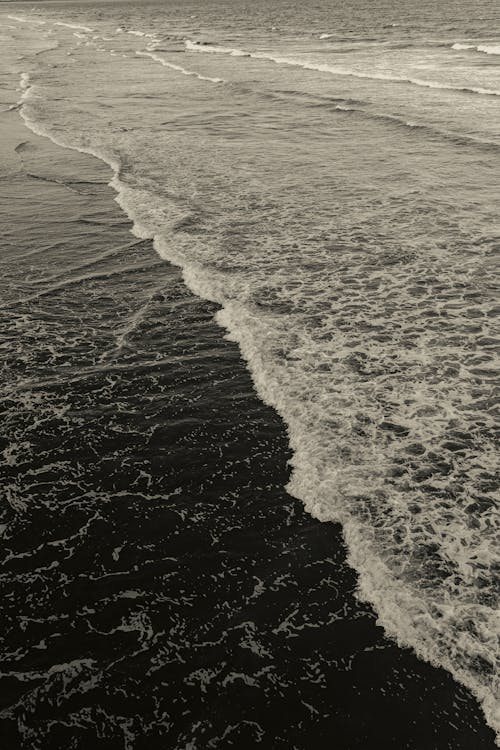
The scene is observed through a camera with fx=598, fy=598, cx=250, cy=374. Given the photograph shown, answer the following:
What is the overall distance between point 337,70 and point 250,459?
37.9m

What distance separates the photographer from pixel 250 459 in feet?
22.8

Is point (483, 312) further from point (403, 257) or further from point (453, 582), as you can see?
point (453, 582)

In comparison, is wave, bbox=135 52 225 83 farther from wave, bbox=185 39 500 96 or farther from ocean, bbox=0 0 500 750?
ocean, bbox=0 0 500 750

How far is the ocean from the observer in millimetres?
4578

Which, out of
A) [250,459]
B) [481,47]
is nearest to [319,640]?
[250,459]

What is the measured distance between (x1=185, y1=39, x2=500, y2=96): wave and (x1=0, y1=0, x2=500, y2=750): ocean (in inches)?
588

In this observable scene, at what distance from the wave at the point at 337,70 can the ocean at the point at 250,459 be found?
49.0ft

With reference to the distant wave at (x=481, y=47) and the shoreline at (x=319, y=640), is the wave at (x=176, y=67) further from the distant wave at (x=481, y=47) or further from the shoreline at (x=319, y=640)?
the shoreline at (x=319, y=640)

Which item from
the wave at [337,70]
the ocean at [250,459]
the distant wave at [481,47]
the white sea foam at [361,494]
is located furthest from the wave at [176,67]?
the white sea foam at [361,494]

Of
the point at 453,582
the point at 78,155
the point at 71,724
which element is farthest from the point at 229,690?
the point at 78,155

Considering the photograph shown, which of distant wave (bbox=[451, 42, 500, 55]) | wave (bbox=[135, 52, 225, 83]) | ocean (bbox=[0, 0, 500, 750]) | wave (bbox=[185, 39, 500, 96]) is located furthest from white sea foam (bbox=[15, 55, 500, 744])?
distant wave (bbox=[451, 42, 500, 55])

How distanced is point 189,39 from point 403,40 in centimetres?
2271

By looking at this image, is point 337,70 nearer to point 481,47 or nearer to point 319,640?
point 481,47

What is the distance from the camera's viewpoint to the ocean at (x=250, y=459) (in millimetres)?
4578
